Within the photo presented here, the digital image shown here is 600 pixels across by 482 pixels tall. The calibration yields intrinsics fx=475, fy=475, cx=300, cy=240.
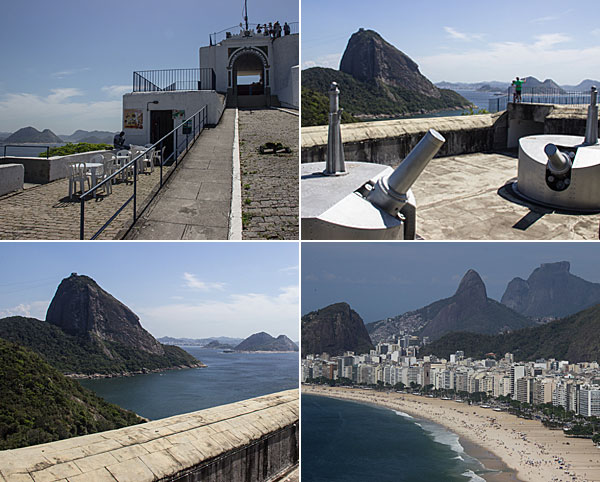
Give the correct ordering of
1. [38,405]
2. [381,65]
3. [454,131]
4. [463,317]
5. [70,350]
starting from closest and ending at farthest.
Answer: [454,131] < [463,317] < [38,405] < [70,350] < [381,65]

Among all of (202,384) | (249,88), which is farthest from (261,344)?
Answer: (249,88)

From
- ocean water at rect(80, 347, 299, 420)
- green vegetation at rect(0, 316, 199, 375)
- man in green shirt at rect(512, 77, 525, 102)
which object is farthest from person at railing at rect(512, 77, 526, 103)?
green vegetation at rect(0, 316, 199, 375)

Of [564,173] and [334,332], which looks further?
[334,332]

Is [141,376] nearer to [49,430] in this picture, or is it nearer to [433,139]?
[49,430]

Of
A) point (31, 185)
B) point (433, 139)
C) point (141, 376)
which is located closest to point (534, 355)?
point (433, 139)

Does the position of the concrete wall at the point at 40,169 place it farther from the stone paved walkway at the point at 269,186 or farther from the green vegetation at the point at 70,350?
the green vegetation at the point at 70,350

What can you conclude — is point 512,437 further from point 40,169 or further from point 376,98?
point 376,98
